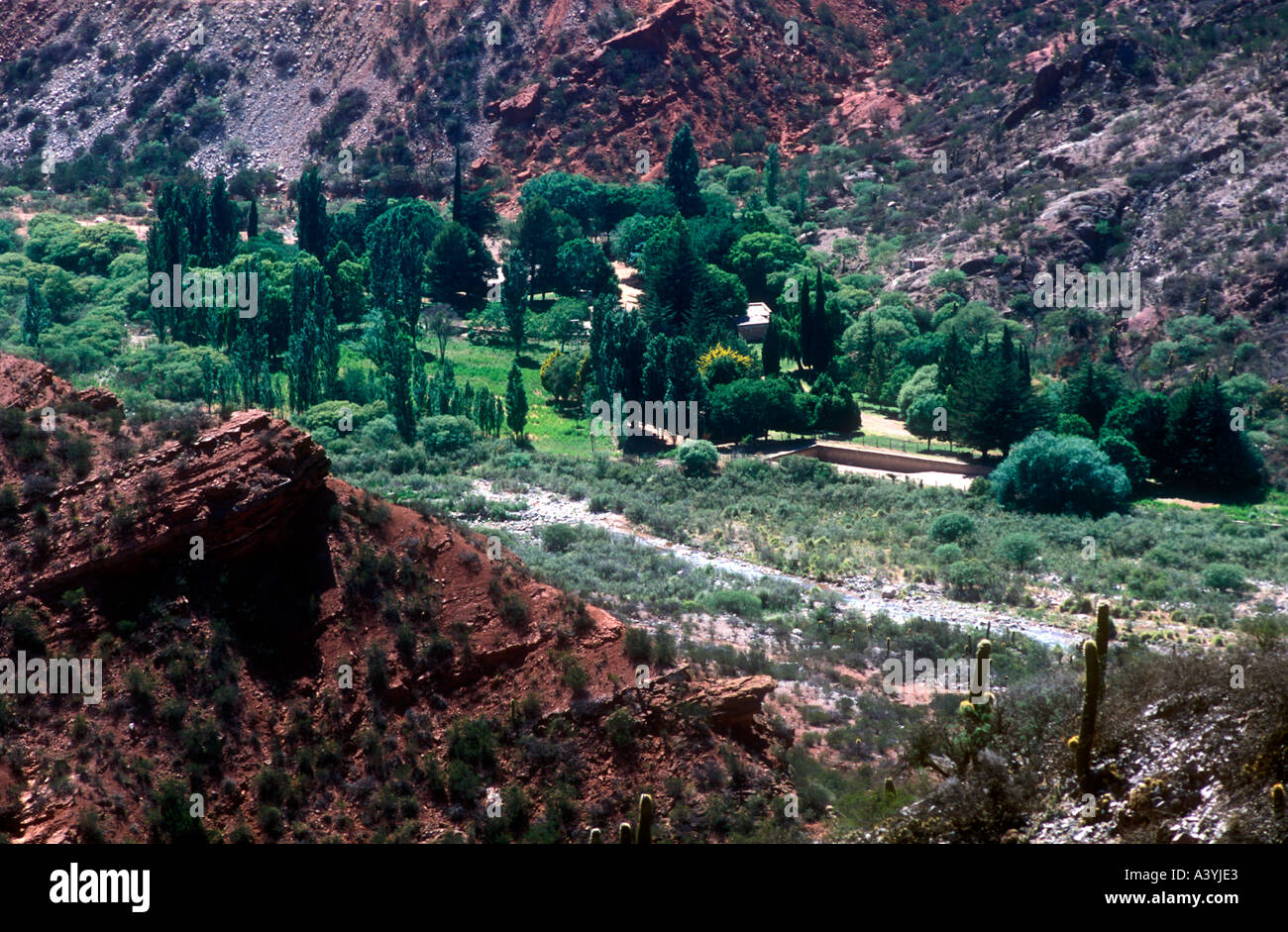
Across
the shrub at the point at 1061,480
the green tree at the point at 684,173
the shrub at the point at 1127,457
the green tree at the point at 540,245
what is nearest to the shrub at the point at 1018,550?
the shrub at the point at 1061,480

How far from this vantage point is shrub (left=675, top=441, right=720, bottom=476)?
5844cm

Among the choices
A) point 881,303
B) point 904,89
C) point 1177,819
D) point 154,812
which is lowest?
point 154,812

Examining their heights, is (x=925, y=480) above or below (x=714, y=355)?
below

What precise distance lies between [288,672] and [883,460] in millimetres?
37422

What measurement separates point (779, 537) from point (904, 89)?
65921 mm

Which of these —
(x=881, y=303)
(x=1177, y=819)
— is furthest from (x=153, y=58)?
(x=1177, y=819)

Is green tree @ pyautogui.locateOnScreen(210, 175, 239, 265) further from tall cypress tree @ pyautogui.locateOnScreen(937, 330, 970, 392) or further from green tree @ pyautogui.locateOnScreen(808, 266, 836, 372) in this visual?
tall cypress tree @ pyautogui.locateOnScreen(937, 330, 970, 392)

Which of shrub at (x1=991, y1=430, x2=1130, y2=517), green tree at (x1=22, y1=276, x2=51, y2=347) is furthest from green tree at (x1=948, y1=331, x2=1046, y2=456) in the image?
green tree at (x1=22, y1=276, x2=51, y2=347)

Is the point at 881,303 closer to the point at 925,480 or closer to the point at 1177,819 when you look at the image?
the point at 925,480

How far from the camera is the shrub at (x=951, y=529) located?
50.3m

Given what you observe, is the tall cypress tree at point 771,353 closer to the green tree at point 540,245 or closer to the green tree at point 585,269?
the green tree at point 585,269

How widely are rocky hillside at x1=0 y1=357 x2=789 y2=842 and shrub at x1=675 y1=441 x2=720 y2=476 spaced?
2860 cm

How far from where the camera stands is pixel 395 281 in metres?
74.6

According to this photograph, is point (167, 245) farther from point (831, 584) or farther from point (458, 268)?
point (831, 584)
